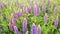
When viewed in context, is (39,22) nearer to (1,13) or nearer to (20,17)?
(20,17)

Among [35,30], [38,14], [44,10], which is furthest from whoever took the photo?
[44,10]

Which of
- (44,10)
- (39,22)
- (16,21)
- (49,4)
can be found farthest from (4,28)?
(49,4)

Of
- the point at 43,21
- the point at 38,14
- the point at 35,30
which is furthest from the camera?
the point at 38,14

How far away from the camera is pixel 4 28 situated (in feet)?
5.35

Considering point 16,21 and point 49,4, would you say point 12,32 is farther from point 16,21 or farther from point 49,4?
point 49,4

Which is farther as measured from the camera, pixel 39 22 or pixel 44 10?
pixel 44 10

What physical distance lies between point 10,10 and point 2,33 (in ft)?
1.55

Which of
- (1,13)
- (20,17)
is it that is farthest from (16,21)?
(1,13)

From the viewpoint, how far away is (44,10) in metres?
1.97

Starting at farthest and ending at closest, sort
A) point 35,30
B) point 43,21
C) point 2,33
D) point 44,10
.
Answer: point 44,10 → point 43,21 → point 2,33 → point 35,30

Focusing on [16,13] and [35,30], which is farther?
[16,13]

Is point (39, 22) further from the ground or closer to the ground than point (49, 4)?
closer to the ground

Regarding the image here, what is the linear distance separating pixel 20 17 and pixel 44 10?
1.25ft

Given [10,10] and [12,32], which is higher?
[10,10]
